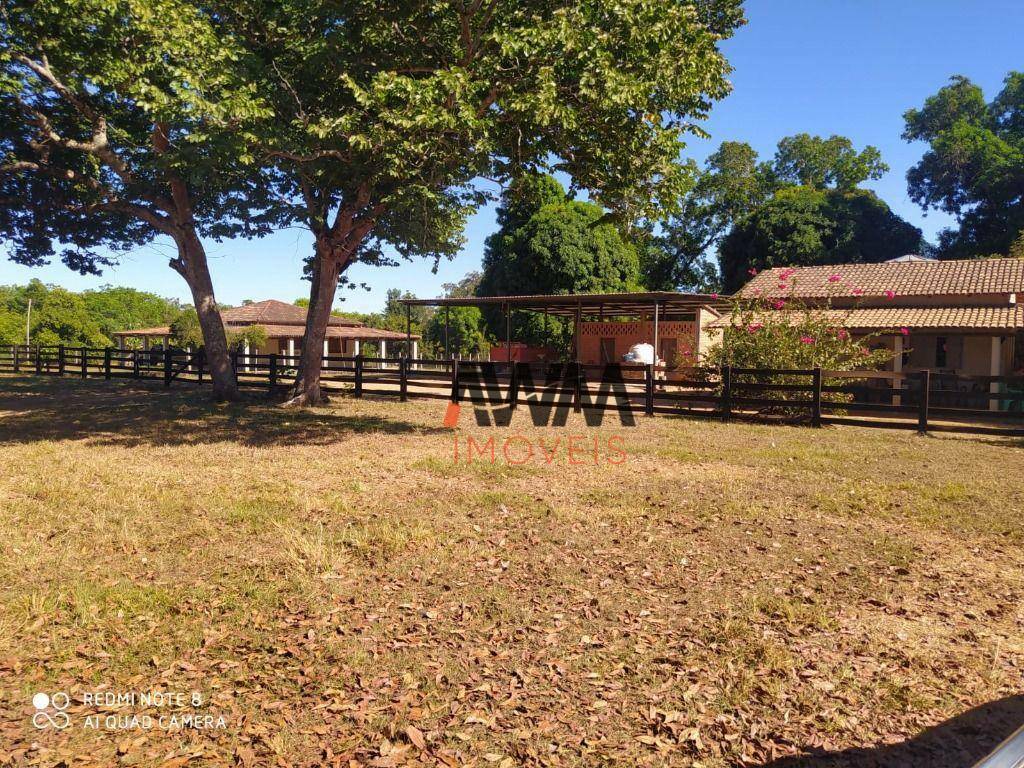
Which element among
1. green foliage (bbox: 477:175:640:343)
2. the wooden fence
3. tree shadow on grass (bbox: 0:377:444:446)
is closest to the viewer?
tree shadow on grass (bbox: 0:377:444:446)

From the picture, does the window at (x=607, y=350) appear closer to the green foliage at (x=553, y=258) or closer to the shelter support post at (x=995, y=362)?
the green foliage at (x=553, y=258)

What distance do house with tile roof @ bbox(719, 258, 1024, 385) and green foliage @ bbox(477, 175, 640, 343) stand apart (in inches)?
461

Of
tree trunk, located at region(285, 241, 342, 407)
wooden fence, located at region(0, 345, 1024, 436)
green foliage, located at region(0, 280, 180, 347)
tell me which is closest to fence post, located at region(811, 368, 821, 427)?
wooden fence, located at region(0, 345, 1024, 436)

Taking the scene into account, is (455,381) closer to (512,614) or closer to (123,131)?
(123,131)

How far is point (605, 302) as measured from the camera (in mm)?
23922

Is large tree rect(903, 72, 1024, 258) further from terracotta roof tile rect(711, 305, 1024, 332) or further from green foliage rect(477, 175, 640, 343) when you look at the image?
green foliage rect(477, 175, 640, 343)

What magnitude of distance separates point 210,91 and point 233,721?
32.4ft

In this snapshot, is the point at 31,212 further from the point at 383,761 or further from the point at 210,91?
the point at 383,761

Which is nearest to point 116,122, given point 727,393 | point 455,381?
point 455,381

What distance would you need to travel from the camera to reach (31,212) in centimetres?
1673

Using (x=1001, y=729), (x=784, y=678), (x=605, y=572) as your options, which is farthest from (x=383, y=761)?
(x=1001, y=729)

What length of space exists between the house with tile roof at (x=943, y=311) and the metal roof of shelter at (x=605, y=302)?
81.1 inches

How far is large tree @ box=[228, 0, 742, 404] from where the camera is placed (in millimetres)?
8945

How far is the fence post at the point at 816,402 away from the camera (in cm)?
1275
